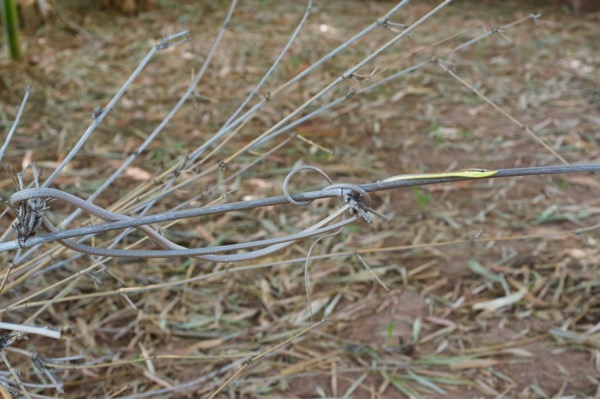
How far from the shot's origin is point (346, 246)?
1.83 m

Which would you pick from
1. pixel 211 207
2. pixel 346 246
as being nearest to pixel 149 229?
pixel 211 207

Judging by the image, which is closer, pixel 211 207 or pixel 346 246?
pixel 211 207

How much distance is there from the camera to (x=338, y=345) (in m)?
1.50

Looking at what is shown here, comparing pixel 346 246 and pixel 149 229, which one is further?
pixel 346 246

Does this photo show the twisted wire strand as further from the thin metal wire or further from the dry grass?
the dry grass

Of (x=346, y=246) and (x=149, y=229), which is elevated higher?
(x=149, y=229)

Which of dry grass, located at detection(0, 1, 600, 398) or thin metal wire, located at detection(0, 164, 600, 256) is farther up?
thin metal wire, located at detection(0, 164, 600, 256)

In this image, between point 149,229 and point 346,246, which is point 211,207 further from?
point 346,246

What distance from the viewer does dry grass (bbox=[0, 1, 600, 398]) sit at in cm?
142

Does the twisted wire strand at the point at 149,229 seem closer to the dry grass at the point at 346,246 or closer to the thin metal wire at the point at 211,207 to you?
the thin metal wire at the point at 211,207

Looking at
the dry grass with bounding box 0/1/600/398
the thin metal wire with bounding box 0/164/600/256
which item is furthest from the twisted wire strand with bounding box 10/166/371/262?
the dry grass with bounding box 0/1/600/398

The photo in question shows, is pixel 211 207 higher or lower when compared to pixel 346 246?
higher

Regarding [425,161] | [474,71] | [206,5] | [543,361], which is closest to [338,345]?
[543,361]

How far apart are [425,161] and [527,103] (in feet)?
2.20
